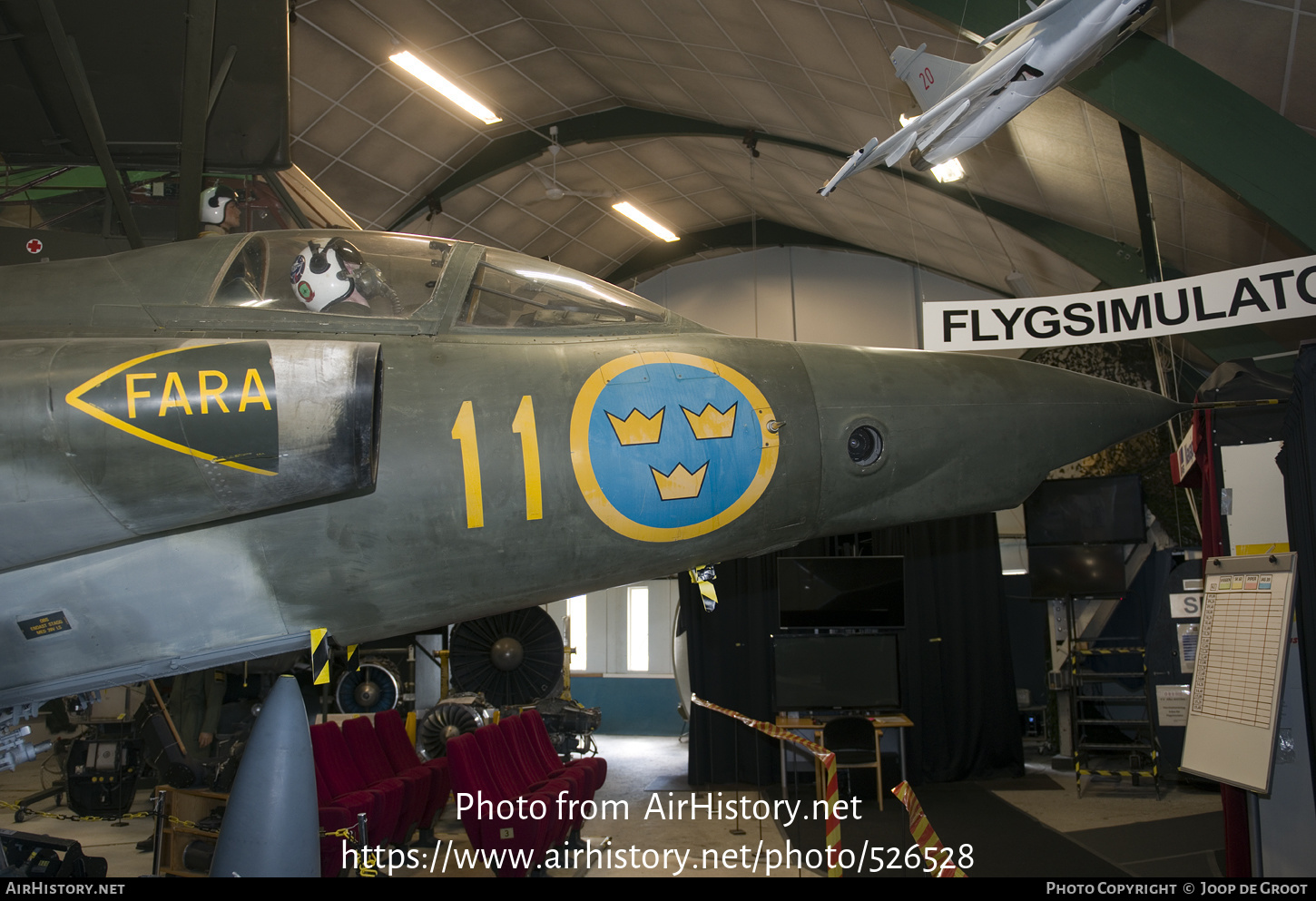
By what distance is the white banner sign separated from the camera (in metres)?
4.59

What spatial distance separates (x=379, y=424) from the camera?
2.48m

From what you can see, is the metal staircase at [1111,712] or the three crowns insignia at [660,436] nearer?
the three crowns insignia at [660,436]

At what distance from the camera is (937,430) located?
2986 mm

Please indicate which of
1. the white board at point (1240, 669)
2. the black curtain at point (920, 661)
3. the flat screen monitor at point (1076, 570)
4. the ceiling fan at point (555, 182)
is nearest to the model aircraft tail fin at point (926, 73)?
the white board at point (1240, 669)

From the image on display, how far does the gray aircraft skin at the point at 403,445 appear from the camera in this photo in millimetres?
2176

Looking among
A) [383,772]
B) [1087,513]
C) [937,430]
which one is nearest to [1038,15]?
[937,430]

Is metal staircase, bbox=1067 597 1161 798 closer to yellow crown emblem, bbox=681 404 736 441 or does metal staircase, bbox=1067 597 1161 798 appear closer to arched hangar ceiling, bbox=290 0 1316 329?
arched hangar ceiling, bbox=290 0 1316 329

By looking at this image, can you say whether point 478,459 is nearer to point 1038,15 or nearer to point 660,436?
point 660,436

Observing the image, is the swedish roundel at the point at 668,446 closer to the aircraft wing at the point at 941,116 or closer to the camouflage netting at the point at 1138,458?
the aircraft wing at the point at 941,116

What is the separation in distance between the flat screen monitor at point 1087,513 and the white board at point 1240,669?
280 inches

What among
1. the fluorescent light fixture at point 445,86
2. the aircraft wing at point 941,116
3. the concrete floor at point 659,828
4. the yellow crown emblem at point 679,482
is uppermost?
the fluorescent light fixture at point 445,86

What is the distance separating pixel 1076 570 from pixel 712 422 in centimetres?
1132

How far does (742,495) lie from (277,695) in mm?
1639

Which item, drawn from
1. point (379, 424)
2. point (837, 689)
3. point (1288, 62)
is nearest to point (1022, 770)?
point (837, 689)
